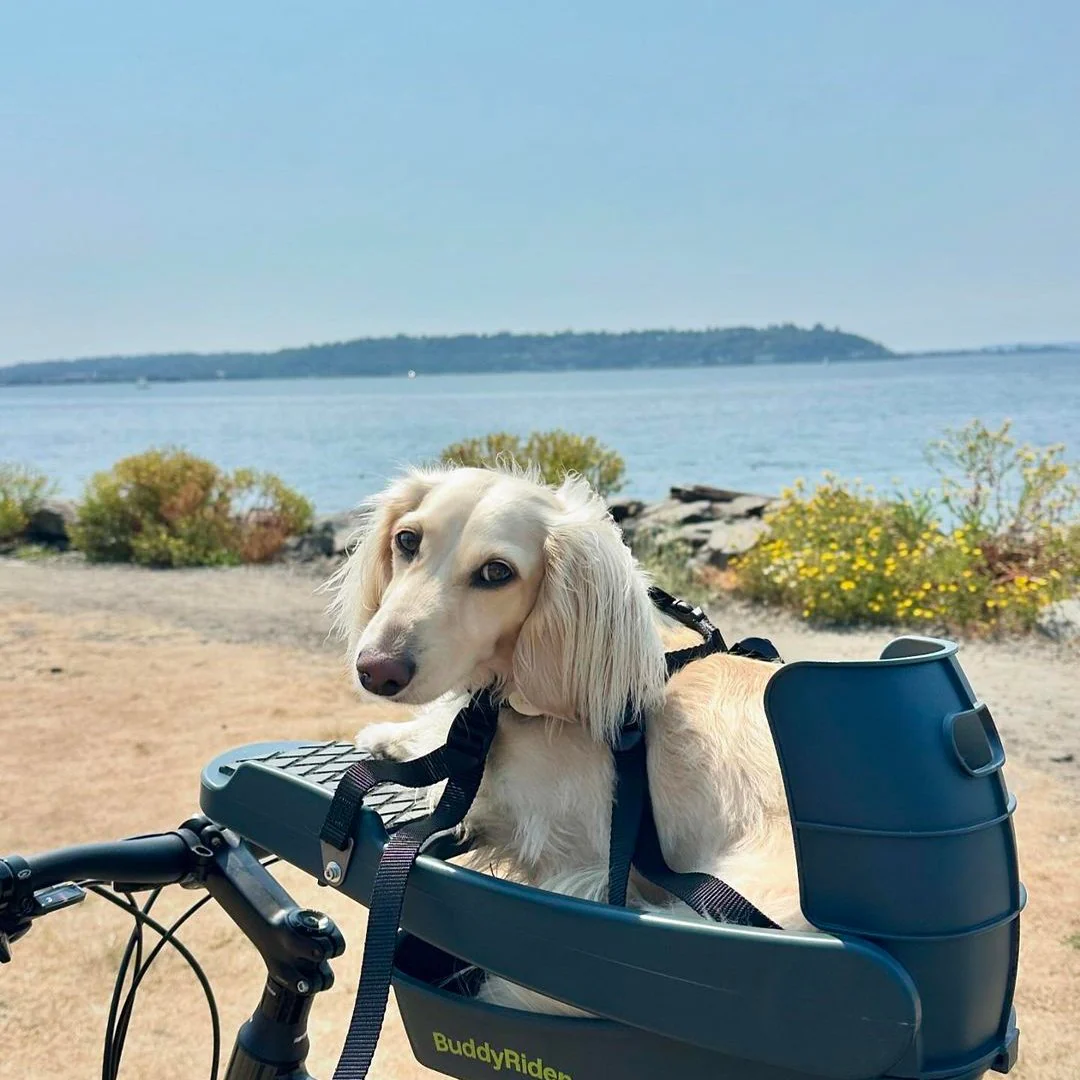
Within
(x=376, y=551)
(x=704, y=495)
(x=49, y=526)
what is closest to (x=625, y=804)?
(x=376, y=551)

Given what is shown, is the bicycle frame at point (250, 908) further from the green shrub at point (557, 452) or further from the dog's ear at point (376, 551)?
the green shrub at point (557, 452)

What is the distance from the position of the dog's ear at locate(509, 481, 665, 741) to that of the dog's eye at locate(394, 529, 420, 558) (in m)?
0.26

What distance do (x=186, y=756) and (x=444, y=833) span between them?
4.43m

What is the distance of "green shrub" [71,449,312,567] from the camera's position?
12539mm

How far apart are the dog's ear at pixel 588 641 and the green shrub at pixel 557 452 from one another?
830 cm

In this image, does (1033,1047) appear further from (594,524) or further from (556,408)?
(556,408)

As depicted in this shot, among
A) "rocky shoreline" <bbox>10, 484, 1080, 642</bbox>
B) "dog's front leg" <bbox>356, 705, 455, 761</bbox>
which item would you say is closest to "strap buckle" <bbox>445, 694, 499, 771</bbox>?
"dog's front leg" <bbox>356, 705, 455, 761</bbox>

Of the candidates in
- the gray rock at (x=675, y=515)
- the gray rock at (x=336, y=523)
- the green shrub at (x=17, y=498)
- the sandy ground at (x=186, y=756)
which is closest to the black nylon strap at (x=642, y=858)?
the sandy ground at (x=186, y=756)

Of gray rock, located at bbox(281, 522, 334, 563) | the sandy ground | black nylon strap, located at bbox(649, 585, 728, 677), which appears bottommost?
the sandy ground

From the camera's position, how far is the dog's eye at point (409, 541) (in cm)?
207

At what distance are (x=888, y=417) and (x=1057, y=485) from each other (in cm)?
2549

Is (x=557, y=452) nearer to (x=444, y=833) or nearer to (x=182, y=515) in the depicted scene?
(x=182, y=515)

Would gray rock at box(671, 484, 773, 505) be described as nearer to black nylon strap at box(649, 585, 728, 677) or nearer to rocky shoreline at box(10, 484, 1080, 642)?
rocky shoreline at box(10, 484, 1080, 642)

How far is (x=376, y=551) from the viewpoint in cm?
224
